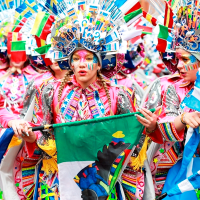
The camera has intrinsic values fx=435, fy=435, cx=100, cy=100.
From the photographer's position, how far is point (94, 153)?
368cm

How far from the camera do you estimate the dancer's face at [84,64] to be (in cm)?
380

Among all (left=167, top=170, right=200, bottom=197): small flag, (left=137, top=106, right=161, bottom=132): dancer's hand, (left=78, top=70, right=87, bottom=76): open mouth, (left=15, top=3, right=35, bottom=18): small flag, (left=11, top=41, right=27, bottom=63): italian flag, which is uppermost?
(left=15, top=3, right=35, bottom=18): small flag

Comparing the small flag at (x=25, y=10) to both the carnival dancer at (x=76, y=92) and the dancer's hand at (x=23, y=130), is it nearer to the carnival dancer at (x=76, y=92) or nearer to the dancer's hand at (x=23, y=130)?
the carnival dancer at (x=76, y=92)

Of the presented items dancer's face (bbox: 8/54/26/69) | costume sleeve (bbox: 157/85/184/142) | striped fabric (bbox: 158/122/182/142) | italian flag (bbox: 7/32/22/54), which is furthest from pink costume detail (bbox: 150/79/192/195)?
dancer's face (bbox: 8/54/26/69)

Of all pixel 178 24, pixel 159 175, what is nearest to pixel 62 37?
pixel 178 24

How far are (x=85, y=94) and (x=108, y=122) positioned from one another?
46cm

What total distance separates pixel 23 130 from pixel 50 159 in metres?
0.57

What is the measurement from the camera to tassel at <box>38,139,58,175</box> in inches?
151

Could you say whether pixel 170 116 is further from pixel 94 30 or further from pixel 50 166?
pixel 50 166

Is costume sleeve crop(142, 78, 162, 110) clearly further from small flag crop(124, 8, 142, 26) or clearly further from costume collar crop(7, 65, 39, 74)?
costume collar crop(7, 65, 39, 74)

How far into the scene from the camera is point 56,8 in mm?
4215

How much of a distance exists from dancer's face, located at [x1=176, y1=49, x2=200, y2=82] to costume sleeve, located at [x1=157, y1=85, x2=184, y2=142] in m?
0.21

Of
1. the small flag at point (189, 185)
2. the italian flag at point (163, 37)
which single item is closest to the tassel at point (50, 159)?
the small flag at point (189, 185)

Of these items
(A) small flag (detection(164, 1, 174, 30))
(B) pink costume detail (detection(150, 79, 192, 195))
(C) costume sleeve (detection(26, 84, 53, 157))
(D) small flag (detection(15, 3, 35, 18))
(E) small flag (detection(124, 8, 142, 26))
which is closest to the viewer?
(C) costume sleeve (detection(26, 84, 53, 157))
